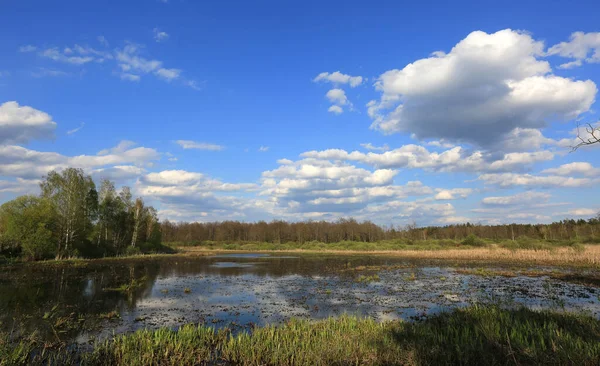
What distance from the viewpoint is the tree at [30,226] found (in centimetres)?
3728

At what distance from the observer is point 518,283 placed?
26.8 meters

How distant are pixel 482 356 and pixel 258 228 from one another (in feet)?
402

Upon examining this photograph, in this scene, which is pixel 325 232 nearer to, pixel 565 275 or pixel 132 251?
pixel 132 251

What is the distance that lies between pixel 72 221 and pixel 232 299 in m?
37.0

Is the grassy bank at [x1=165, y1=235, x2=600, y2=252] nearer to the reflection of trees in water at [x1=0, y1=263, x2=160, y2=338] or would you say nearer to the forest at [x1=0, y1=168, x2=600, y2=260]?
the forest at [x1=0, y1=168, x2=600, y2=260]

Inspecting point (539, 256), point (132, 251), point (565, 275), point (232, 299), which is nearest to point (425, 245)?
point (539, 256)

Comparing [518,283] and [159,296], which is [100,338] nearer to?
[159,296]

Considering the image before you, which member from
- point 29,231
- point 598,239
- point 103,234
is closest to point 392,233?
point 598,239

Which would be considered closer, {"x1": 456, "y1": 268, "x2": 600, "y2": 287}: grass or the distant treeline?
{"x1": 456, "y1": 268, "x2": 600, "y2": 287}: grass

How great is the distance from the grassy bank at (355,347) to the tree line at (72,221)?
36.0 m

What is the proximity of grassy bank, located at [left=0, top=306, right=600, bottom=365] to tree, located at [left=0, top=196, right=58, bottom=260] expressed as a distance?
116ft

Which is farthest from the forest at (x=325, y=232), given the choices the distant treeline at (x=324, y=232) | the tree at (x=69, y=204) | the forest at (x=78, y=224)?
the tree at (x=69, y=204)

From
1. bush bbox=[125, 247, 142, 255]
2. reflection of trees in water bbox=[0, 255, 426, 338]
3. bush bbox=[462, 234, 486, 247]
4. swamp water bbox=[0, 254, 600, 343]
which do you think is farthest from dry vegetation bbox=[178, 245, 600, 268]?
bush bbox=[125, 247, 142, 255]

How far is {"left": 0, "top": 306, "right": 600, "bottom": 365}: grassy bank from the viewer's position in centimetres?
859
